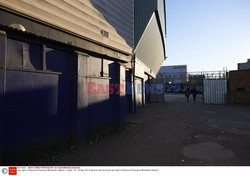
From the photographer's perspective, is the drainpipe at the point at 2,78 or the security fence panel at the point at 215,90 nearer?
the drainpipe at the point at 2,78

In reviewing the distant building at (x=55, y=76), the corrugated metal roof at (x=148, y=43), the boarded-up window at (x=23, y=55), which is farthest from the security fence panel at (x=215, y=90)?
the boarded-up window at (x=23, y=55)

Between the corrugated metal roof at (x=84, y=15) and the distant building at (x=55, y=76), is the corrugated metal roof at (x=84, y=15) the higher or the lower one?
the higher one

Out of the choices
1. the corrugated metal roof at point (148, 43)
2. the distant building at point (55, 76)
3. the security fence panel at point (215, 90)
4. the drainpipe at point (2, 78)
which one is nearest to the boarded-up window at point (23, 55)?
the distant building at point (55, 76)

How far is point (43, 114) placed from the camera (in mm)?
4543

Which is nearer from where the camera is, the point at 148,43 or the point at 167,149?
the point at 167,149

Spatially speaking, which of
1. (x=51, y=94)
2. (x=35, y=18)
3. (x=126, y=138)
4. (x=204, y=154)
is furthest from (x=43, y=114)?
(x=204, y=154)

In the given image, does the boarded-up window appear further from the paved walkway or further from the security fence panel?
the security fence panel

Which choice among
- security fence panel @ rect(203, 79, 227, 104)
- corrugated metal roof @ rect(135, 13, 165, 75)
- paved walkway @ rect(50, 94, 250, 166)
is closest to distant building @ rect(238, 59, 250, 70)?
security fence panel @ rect(203, 79, 227, 104)

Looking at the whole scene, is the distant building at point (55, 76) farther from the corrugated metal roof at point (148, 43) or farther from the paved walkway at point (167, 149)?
the corrugated metal roof at point (148, 43)

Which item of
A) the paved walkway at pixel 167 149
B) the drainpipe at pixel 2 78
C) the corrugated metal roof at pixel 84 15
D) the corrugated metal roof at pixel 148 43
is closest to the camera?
the drainpipe at pixel 2 78

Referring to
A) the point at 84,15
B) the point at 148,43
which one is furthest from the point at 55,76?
the point at 148,43

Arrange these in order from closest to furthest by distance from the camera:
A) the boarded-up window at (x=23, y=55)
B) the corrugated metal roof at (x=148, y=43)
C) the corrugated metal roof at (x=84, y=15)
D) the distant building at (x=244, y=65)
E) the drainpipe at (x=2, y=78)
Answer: the drainpipe at (x=2, y=78), the boarded-up window at (x=23, y=55), the corrugated metal roof at (x=84, y=15), the corrugated metal roof at (x=148, y=43), the distant building at (x=244, y=65)

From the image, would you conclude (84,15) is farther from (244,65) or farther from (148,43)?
(244,65)

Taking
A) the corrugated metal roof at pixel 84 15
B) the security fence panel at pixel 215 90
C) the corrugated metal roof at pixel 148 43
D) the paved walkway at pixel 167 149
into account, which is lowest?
the paved walkway at pixel 167 149
